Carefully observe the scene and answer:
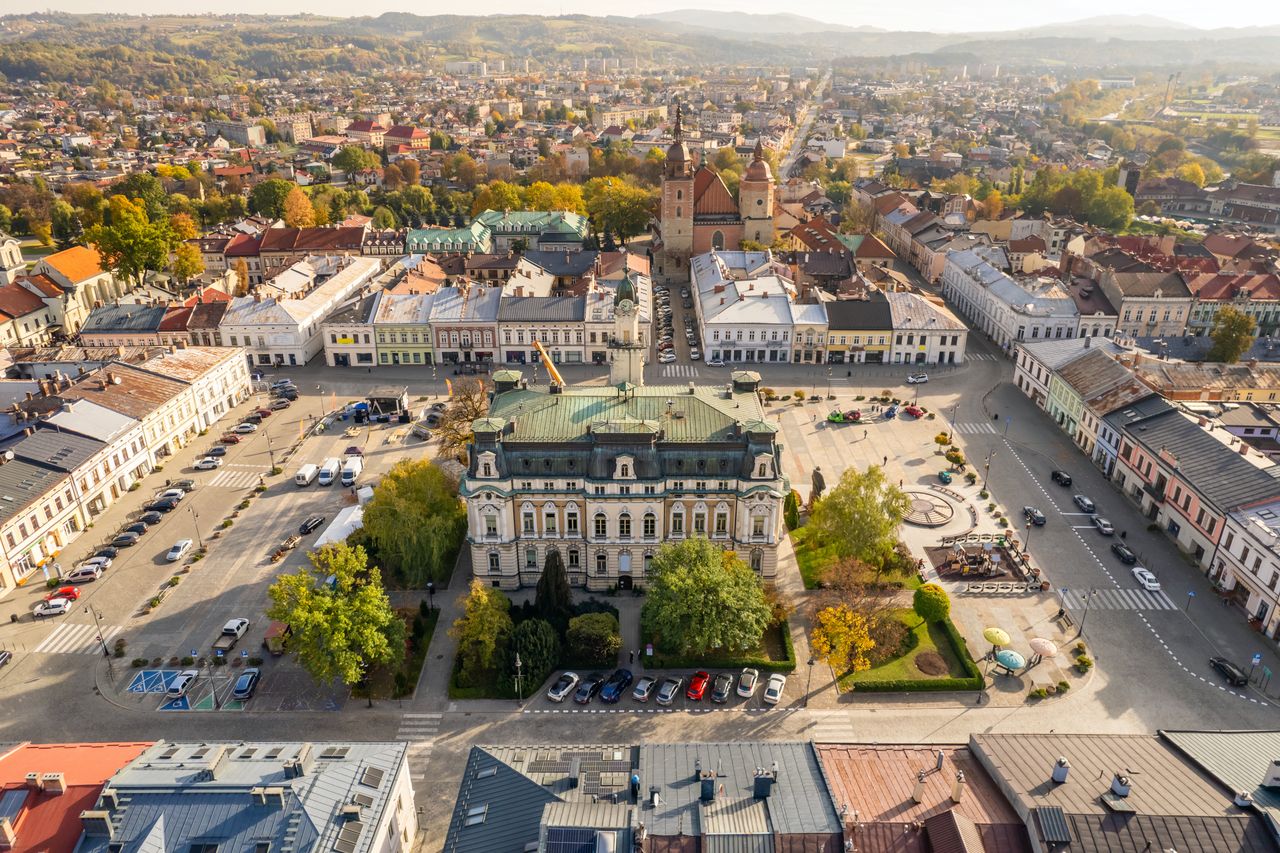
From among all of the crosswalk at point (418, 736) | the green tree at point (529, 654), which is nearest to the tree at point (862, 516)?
the green tree at point (529, 654)

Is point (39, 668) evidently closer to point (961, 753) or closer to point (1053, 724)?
point (961, 753)

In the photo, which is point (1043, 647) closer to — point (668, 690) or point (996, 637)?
point (996, 637)

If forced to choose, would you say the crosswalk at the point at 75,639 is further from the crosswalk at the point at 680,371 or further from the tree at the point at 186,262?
the tree at the point at 186,262

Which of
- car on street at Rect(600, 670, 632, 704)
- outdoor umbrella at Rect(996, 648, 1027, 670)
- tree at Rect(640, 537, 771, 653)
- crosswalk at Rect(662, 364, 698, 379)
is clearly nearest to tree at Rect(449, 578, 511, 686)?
car on street at Rect(600, 670, 632, 704)

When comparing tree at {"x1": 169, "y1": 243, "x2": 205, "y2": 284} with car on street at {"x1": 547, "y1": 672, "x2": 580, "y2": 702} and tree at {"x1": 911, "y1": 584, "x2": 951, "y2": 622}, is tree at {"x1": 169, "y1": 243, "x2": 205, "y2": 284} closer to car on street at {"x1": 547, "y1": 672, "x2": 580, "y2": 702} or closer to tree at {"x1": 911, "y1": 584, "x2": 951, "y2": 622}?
car on street at {"x1": 547, "y1": 672, "x2": 580, "y2": 702}

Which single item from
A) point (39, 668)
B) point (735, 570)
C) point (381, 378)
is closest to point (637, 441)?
point (735, 570)

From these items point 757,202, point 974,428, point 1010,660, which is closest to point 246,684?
point 1010,660
